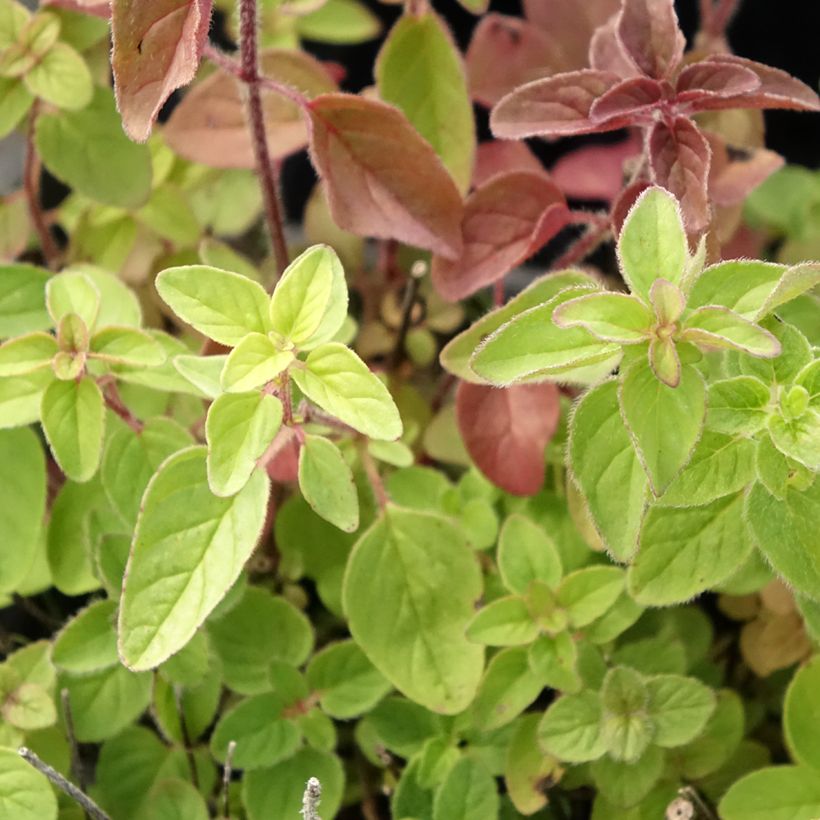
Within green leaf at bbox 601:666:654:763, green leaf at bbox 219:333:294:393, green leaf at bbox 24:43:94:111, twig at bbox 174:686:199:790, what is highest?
green leaf at bbox 24:43:94:111

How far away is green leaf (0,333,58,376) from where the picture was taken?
2.27 ft

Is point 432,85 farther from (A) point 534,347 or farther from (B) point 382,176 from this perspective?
(A) point 534,347

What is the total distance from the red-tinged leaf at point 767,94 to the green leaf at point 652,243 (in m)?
0.16

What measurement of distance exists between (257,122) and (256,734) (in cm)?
49

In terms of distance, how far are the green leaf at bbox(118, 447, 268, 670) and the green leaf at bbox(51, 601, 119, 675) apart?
156 millimetres

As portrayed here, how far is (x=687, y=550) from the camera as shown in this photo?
679mm

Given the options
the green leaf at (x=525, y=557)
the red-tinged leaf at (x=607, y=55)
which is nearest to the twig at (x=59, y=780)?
the green leaf at (x=525, y=557)

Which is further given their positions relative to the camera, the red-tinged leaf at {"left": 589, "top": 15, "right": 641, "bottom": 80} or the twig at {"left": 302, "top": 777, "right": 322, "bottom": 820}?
the red-tinged leaf at {"left": 589, "top": 15, "right": 641, "bottom": 80}

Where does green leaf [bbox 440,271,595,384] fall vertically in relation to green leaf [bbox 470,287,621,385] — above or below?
below

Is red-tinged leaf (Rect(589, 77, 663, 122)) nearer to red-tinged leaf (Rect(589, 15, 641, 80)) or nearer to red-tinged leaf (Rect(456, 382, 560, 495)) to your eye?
red-tinged leaf (Rect(589, 15, 641, 80))

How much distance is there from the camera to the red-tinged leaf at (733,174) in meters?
0.87

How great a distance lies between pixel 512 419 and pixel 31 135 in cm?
54

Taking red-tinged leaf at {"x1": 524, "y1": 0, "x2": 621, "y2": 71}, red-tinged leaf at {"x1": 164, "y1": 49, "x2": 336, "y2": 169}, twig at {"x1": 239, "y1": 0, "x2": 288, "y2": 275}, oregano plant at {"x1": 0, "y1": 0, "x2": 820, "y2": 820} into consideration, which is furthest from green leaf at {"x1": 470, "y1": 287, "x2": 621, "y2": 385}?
red-tinged leaf at {"x1": 524, "y1": 0, "x2": 621, "y2": 71}

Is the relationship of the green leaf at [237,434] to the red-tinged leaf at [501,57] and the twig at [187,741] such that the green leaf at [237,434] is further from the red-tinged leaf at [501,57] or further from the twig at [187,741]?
the red-tinged leaf at [501,57]
